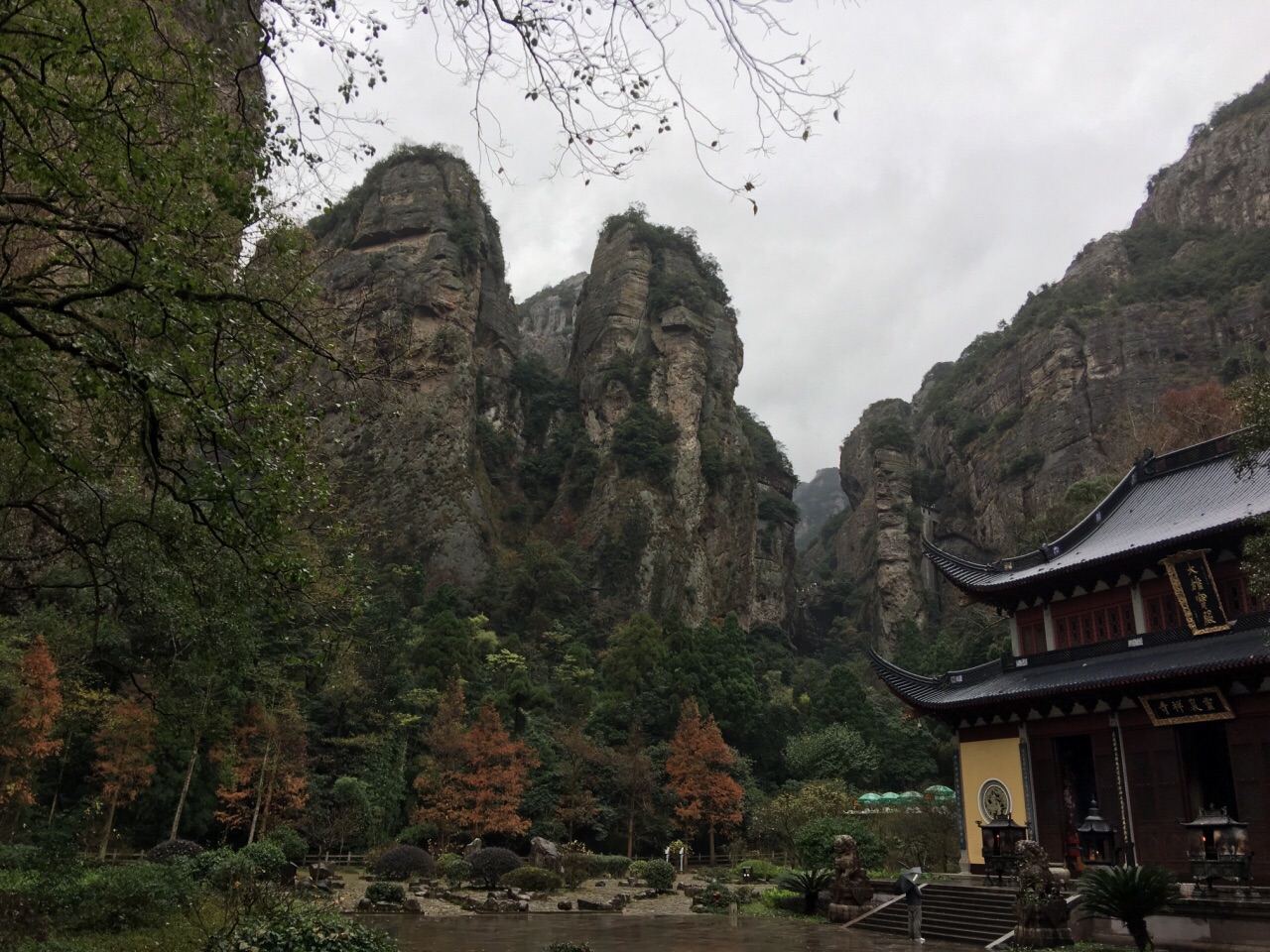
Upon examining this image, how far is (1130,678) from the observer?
15.4 meters

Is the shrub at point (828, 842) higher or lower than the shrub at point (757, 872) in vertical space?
higher

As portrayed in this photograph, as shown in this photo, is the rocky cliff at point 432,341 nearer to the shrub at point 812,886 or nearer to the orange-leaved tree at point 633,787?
the orange-leaved tree at point 633,787

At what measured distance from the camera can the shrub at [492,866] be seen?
21.9m

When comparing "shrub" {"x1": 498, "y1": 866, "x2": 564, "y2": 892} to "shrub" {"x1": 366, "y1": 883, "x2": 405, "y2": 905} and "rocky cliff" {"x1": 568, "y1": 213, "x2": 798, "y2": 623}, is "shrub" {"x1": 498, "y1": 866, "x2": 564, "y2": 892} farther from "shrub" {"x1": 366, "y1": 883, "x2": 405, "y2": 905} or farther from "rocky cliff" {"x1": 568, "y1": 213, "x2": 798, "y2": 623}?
"rocky cliff" {"x1": 568, "y1": 213, "x2": 798, "y2": 623}

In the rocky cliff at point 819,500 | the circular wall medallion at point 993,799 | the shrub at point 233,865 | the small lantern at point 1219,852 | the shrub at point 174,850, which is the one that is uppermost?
the rocky cliff at point 819,500

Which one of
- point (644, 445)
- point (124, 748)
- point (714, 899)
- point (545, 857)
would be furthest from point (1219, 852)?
point (644, 445)

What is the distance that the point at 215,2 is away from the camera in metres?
5.54

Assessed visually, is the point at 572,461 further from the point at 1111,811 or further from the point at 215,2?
the point at 215,2

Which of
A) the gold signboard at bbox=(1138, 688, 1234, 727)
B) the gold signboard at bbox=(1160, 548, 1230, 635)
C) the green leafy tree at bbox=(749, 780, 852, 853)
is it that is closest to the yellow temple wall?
the gold signboard at bbox=(1138, 688, 1234, 727)

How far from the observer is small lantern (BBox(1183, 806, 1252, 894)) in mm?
12375

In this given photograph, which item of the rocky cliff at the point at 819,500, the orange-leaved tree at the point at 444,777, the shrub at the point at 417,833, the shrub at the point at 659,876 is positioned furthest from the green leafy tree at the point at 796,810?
the rocky cliff at the point at 819,500

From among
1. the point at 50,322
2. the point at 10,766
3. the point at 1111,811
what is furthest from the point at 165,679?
the point at 1111,811

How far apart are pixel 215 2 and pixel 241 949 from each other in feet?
23.2

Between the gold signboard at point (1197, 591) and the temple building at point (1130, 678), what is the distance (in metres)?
0.03
